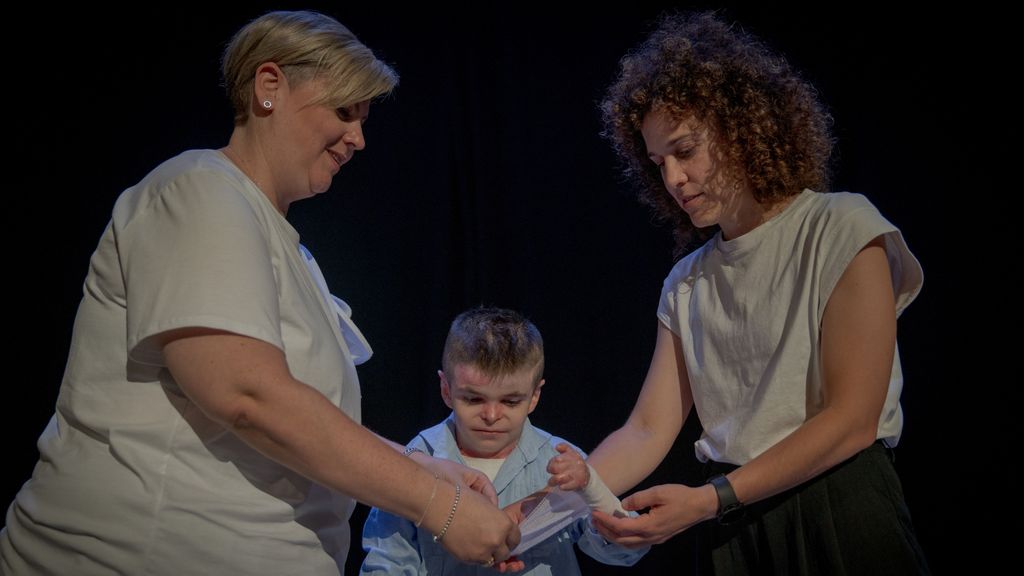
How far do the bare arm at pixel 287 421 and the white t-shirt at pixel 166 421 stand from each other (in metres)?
0.04

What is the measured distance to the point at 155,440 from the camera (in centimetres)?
139

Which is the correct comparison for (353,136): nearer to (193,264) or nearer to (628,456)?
(193,264)

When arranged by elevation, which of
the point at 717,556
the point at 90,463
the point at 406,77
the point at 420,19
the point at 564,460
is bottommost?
the point at 717,556

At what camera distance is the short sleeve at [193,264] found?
1.30 metres

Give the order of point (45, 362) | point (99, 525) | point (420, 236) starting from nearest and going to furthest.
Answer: point (99, 525)
point (45, 362)
point (420, 236)

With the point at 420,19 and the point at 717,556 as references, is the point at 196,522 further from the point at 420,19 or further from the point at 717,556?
the point at 420,19

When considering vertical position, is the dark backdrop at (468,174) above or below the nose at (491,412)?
above

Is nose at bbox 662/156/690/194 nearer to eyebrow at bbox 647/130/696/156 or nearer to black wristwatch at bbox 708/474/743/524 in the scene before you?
eyebrow at bbox 647/130/696/156

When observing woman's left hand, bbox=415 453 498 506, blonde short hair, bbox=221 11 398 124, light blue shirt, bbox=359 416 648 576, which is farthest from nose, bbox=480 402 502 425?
blonde short hair, bbox=221 11 398 124

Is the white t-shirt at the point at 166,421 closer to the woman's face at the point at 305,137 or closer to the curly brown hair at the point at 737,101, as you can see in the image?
the woman's face at the point at 305,137

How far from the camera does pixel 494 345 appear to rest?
2365 mm

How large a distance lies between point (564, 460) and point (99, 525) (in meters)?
0.85

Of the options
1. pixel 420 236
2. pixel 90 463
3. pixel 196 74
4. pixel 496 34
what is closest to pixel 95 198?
pixel 196 74

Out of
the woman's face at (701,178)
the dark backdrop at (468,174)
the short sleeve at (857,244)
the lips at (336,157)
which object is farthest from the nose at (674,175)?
the dark backdrop at (468,174)
